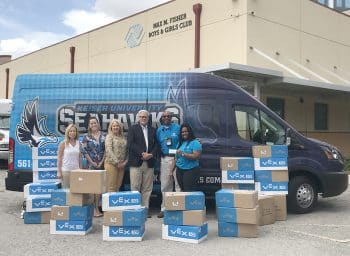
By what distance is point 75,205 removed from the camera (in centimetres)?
692

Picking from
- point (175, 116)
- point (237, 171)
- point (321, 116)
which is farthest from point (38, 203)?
point (321, 116)

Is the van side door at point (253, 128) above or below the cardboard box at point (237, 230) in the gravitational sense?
above

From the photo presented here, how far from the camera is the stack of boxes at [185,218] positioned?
6473mm

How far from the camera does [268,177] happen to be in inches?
313

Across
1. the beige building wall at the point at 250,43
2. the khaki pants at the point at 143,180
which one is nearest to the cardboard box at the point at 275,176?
the khaki pants at the point at 143,180

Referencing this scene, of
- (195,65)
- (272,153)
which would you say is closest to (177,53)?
(195,65)

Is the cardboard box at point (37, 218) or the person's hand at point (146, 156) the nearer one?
the cardboard box at point (37, 218)

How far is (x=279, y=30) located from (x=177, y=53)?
423 centimetres

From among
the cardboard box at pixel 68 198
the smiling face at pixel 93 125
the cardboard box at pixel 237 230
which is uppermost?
the smiling face at pixel 93 125

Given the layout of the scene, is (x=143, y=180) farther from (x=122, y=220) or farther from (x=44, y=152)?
(x=44, y=152)

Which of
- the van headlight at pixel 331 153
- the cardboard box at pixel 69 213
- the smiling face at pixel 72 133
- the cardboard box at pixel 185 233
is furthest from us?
the van headlight at pixel 331 153

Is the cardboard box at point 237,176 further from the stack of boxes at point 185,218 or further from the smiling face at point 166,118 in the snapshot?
the stack of boxes at point 185,218

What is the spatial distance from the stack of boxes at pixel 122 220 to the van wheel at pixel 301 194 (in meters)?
3.10

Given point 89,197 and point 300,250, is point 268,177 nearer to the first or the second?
point 300,250
